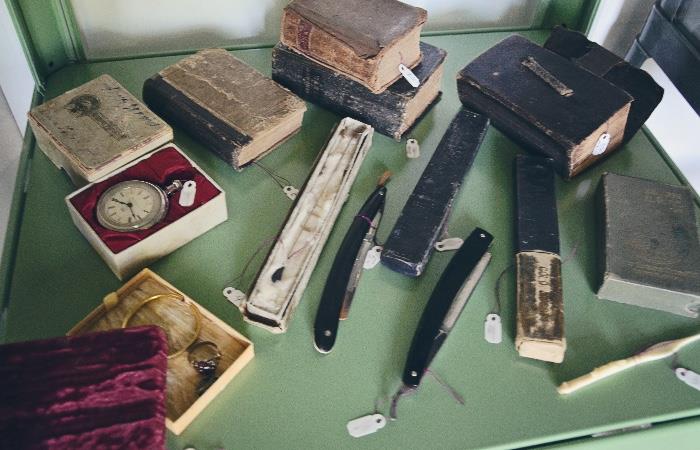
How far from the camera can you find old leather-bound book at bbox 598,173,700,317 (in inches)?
33.4

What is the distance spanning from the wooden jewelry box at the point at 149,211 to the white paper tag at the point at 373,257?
214 mm

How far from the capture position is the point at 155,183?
0.86 m

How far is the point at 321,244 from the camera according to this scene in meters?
0.88

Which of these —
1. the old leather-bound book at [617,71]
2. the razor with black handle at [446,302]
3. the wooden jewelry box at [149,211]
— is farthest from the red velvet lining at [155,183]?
the old leather-bound book at [617,71]

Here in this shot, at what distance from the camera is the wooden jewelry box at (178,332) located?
72 centimetres

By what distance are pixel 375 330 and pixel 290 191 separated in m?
0.27

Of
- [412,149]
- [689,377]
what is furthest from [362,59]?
[689,377]

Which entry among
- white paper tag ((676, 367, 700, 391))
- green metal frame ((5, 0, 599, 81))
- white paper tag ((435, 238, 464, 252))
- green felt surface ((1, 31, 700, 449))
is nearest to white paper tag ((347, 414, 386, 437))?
green felt surface ((1, 31, 700, 449))

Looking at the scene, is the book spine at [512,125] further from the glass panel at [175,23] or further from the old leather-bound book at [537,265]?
the glass panel at [175,23]

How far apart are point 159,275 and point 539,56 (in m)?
0.71

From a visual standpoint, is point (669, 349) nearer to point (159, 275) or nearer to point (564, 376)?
point (564, 376)

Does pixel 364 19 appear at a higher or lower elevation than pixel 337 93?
higher

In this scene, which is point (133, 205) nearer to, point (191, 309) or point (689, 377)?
point (191, 309)

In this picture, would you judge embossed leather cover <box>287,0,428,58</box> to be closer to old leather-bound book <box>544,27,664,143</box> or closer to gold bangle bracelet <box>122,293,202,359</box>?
old leather-bound book <box>544,27,664,143</box>
